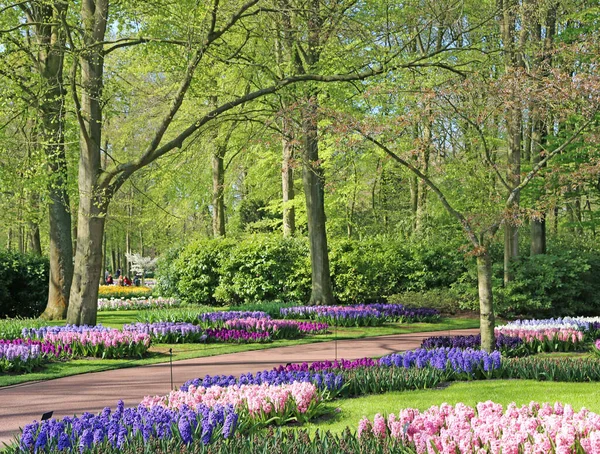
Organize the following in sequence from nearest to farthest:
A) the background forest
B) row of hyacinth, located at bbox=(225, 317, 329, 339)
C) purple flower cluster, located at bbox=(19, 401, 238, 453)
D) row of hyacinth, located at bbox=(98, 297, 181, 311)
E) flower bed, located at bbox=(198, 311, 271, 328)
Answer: purple flower cluster, located at bbox=(19, 401, 238, 453) → the background forest → row of hyacinth, located at bbox=(225, 317, 329, 339) → flower bed, located at bbox=(198, 311, 271, 328) → row of hyacinth, located at bbox=(98, 297, 181, 311)

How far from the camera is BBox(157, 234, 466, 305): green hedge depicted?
2031cm

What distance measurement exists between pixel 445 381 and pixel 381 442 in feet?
12.3

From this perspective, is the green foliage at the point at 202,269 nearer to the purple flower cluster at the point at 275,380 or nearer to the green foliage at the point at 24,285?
the green foliage at the point at 24,285

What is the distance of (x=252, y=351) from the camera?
11578mm

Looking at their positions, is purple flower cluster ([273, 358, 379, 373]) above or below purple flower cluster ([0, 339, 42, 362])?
below

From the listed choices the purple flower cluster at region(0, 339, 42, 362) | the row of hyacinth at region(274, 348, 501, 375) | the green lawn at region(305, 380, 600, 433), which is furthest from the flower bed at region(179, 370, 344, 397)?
the purple flower cluster at region(0, 339, 42, 362)

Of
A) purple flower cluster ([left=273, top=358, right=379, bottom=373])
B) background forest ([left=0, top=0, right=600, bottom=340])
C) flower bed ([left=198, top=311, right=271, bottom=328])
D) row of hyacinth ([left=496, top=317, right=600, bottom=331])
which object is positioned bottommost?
row of hyacinth ([left=496, top=317, right=600, bottom=331])

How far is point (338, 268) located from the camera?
20.5m

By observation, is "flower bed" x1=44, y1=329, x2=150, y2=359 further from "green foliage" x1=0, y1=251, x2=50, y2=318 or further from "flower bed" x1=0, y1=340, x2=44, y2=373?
"green foliage" x1=0, y1=251, x2=50, y2=318

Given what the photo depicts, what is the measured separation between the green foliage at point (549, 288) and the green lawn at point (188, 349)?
110cm

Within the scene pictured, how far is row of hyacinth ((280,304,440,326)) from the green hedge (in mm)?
3586

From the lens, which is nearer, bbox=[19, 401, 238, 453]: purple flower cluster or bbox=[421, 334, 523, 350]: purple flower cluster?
bbox=[19, 401, 238, 453]: purple flower cluster

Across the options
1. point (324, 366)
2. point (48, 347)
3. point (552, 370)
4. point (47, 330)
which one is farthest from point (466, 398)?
point (47, 330)

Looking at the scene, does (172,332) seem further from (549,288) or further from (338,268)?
(549,288)
